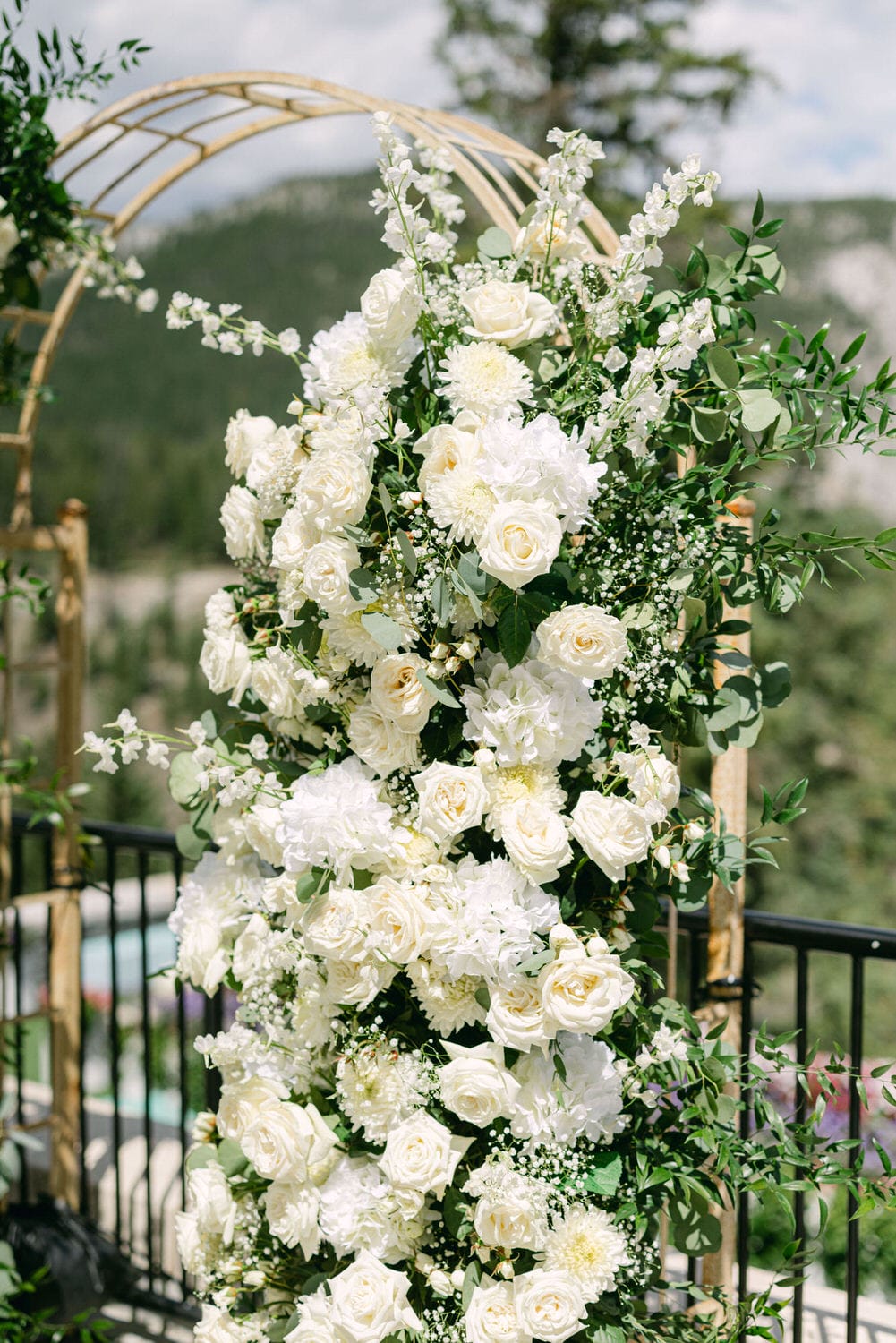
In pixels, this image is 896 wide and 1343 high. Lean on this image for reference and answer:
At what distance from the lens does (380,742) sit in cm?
136

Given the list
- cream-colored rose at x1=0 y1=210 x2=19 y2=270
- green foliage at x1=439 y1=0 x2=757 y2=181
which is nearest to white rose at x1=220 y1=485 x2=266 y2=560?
cream-colored rose at x1=0 y1=210 x2=19 y2=270

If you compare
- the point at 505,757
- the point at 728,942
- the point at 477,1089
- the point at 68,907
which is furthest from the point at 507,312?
the point at 68,907

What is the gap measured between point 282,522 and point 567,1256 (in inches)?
36.9

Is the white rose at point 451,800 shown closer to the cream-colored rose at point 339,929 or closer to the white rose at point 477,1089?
the cream-colored rose at point 339,929

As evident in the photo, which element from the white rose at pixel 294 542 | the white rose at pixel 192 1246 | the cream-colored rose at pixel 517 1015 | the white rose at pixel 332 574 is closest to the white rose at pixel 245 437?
the white rose at pixel 294 542

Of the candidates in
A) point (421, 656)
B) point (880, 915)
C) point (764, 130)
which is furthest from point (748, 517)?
point (764, 130)

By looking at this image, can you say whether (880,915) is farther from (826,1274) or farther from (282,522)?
(282,522)

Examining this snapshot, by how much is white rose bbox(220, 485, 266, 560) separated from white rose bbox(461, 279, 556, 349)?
0.39 metres

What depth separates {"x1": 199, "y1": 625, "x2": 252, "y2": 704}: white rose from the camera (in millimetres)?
1524

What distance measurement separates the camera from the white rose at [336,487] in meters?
1.29

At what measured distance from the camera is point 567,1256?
1.28 m

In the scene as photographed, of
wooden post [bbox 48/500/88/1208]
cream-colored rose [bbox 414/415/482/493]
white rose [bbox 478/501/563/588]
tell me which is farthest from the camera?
wooden post [bbox 48/500/88/1208]

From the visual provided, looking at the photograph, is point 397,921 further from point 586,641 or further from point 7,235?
point 7,235

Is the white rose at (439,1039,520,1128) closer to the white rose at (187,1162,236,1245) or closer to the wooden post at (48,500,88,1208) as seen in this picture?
the white rose at (187,1162,236,1245)
